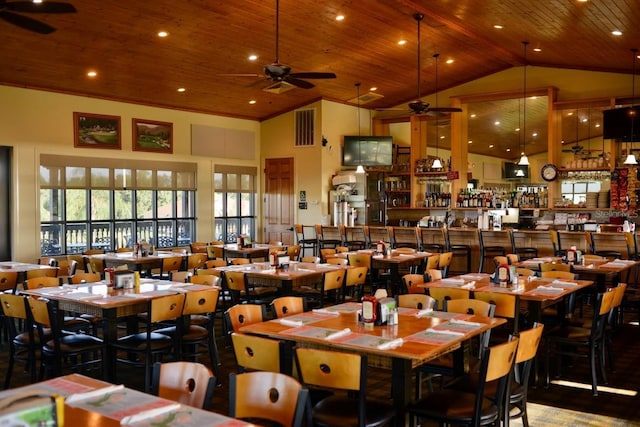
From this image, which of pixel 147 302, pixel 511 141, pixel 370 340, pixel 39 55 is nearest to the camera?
pixel 370 340

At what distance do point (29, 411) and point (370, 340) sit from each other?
87.1 inches

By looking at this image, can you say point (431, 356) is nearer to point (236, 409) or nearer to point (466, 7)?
point (236, 409)

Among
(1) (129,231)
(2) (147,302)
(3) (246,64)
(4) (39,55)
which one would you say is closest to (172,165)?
(1) (129,231)

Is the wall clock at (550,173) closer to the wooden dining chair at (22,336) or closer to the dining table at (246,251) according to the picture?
the dining table at (246,251)

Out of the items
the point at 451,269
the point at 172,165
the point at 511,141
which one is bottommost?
the point at 451,269

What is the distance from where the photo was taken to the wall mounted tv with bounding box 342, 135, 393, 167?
15.1 m

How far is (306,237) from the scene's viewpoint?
49.7 ft

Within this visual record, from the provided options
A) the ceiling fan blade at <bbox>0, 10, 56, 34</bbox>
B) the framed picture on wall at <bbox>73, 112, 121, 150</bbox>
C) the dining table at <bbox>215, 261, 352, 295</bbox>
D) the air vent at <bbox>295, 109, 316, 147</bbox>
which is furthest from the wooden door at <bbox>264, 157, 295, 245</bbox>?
the ceiling fan blade at <bbox>0, 10, 56, 34</bbox>

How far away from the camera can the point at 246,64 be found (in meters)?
11.6

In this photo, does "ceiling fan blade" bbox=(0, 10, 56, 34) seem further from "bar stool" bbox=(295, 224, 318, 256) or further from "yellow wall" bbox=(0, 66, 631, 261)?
"bar stool" bbox=(295, 224, 318, 256)

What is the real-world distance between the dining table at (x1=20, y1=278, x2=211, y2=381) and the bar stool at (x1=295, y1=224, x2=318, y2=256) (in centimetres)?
804

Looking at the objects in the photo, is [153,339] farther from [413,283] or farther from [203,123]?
[203,123]

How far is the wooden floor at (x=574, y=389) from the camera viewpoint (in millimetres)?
5172

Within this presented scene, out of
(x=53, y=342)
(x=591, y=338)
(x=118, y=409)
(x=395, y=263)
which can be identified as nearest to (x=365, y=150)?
Answer: (x=395, y=263)
